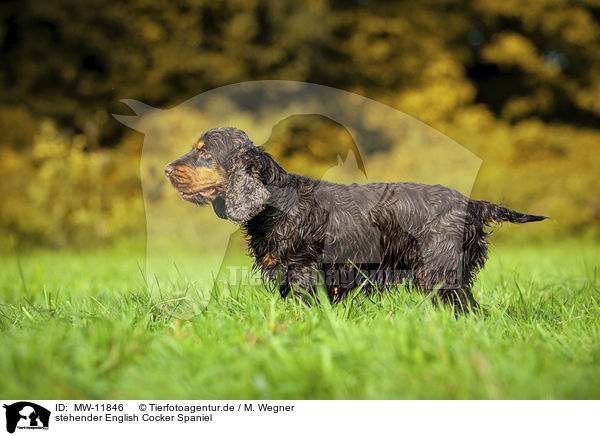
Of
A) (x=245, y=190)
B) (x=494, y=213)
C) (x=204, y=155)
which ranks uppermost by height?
(x=204, y=155)

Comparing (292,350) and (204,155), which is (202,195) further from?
(292,350)

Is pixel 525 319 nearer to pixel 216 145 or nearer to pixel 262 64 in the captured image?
pixel 216 145

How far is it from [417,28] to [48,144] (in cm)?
900

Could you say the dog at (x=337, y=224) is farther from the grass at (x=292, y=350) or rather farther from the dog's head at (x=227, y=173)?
the grass at (x=292, y=350)

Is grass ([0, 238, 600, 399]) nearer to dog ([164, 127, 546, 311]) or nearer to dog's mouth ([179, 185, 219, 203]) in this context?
dog ([164, 127, 546, 311])

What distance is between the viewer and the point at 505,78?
11906 millimetres

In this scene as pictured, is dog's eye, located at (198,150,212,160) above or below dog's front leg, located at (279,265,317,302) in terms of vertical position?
above

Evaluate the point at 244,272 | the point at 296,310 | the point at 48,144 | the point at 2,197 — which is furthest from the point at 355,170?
the point at 2,197

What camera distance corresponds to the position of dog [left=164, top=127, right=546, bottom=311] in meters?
2.80

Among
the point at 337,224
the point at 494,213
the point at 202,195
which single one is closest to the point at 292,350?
the point at 337,224
